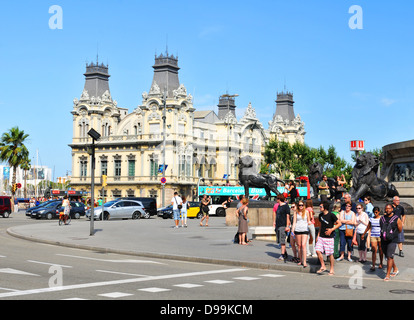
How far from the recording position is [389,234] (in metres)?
13.4

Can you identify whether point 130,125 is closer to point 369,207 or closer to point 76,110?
point 76,110

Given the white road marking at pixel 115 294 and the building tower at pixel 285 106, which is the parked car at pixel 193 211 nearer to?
the white road marking at pixel 115 294

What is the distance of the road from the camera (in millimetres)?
10969

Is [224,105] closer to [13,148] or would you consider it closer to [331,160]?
[331,160]

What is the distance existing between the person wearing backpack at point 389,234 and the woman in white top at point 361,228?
2.34m

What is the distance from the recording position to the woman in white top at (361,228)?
1599 centimetres

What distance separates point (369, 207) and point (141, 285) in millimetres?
8662

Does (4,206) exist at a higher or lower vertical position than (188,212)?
higher

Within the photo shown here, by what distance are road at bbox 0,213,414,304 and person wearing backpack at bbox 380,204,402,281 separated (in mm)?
442

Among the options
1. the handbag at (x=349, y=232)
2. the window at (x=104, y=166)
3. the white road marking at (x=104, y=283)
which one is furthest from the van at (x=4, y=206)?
the handbag at (x=349, y=232)

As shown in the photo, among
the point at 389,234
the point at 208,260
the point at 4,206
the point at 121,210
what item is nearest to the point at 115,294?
the point at 208,260

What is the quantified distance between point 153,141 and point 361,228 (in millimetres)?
64603
